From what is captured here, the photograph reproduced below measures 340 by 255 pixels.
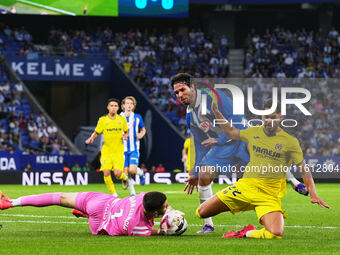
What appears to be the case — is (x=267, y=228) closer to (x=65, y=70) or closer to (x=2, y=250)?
(x=2, y=250)

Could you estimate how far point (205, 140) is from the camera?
9648mm

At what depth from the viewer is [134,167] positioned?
18.5m

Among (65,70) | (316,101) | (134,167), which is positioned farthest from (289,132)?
(65,70)

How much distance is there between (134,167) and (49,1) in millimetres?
15037

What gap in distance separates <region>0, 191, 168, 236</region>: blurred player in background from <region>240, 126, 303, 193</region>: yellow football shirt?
4.10 feet

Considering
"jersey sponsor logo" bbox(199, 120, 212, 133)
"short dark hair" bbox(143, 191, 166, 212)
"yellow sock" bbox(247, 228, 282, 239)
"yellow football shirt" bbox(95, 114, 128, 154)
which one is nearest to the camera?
"short dark hair" bbox(143, 191, 166, 212)

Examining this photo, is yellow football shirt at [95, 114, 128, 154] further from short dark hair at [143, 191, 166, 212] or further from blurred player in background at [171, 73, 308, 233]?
short dark hair at [143, 191, 166, 212]

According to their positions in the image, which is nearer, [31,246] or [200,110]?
[31,246]

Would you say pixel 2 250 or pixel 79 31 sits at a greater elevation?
pixel 79 31

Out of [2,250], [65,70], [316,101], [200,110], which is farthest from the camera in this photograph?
[65,70]

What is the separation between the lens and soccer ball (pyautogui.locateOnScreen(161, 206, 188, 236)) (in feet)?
30.3

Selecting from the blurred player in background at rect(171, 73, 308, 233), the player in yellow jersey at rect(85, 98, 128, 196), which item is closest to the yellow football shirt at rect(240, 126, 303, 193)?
the blurred player in background at rect(171, 73, 308, 233)

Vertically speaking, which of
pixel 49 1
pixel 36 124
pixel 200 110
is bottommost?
pixel 36 124

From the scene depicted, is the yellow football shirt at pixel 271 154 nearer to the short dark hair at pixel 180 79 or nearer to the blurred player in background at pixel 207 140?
the blurred player in background at pixel 207 140
